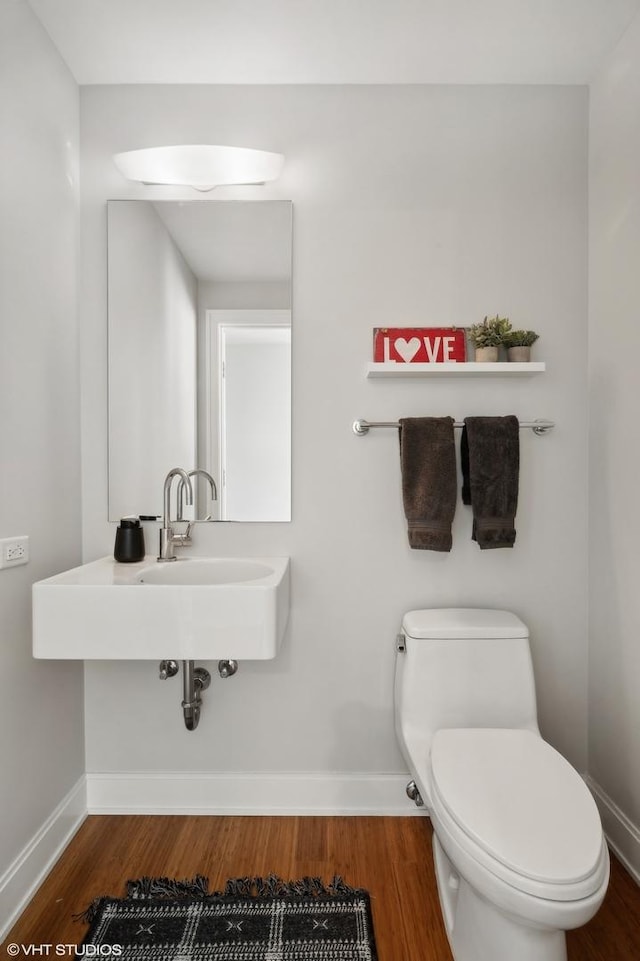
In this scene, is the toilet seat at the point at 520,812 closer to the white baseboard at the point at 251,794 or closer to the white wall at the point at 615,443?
the white wall at the point at 615,443

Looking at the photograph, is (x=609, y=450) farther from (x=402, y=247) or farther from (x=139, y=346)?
(x=139, y=346)

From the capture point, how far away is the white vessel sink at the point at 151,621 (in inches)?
60.6

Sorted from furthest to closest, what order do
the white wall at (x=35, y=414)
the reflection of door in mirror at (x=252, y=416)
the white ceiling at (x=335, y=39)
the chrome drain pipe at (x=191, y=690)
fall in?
the reflection of door in mirror at (x=252, y=416) < the chrome drain pipe at (x=191, y=690) < the white ceiling at (x=335, y=39) < the white wall at (x=35, y=414)

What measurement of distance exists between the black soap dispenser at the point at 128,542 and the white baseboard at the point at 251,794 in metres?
0.77

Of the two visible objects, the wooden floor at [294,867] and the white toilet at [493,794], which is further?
the wooden floor at [294,867]

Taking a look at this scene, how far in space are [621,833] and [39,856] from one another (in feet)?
5.60

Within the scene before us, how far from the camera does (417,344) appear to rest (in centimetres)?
201

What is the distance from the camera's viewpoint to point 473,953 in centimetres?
134

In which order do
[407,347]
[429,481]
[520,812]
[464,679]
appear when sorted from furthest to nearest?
[407,347], [429,481], [464,679], [520,812]

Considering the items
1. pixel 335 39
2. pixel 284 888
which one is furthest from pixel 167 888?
pixel 335 39

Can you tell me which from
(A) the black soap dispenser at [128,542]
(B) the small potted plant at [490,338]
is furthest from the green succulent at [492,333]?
(A) the black soap dispenser at [128,542]

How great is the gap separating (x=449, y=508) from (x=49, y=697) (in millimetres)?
1360

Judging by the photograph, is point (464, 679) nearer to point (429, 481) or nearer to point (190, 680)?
point (429, 481)

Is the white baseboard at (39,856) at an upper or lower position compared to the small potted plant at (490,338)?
lower
